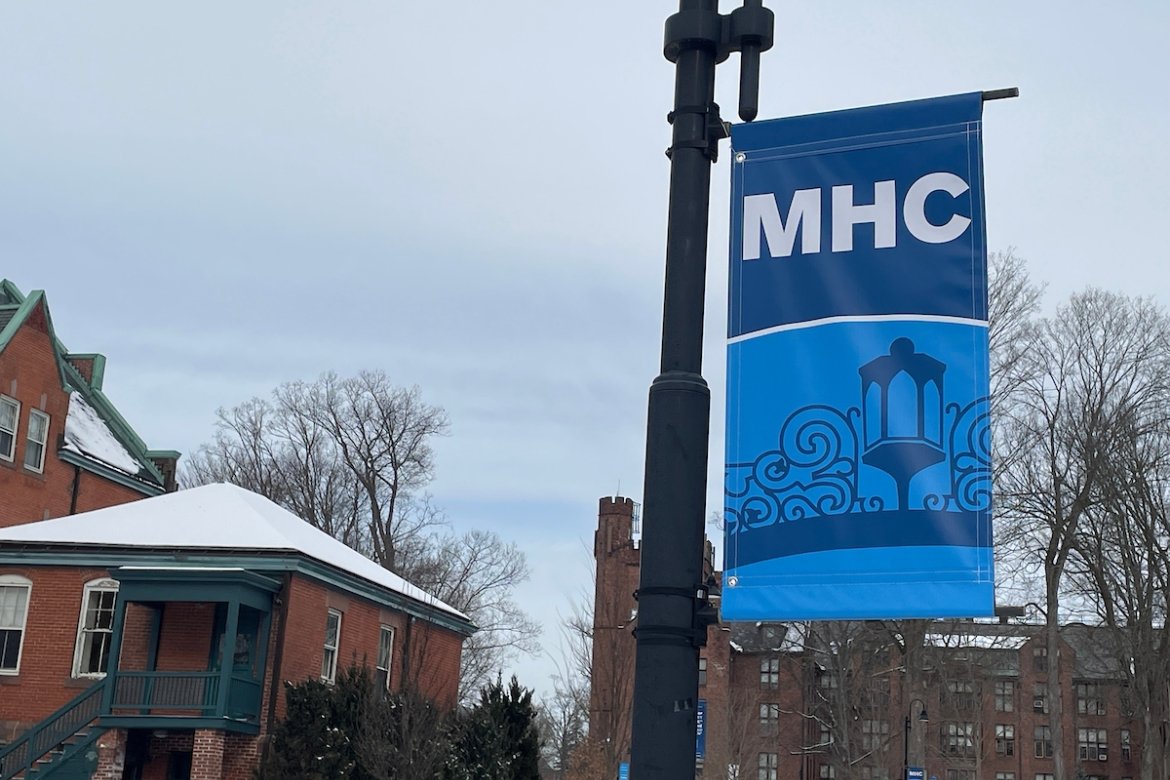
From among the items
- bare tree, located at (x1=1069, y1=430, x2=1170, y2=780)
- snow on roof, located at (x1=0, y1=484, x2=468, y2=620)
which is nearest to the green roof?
snow on roof, located at (x1=0, y1=484, x2=468, y2=620)

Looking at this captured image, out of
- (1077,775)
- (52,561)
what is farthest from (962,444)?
(1077,775)

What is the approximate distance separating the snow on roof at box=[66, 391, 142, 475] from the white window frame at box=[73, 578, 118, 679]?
9915mm

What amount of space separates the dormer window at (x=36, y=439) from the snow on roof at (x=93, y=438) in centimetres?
88

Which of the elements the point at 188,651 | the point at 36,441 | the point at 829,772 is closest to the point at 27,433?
the point at 36,441

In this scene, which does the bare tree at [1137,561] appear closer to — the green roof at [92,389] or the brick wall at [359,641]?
the brick wall at [359,641]

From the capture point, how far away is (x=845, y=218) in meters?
5.38

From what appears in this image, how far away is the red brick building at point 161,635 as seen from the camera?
27.0 meters

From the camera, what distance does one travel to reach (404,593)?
110 feet

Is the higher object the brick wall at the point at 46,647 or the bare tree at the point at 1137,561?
the bare tree at the point at 1137,561

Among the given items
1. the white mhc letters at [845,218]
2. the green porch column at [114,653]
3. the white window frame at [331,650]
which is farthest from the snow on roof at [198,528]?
the white mhc letters at [845,218]

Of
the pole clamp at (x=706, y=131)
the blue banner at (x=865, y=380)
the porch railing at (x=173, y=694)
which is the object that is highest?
the pole clamp at (x=706, y=131)

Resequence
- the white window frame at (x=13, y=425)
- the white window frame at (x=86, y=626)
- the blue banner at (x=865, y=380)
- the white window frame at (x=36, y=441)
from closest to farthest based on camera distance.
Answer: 1. the blue banner at (x=865, y=380)
2. the white window frame at (x=86, y=626)
3. the white window frame at (x=13, y=425)
4. the white window frame at (x=36, y=441)

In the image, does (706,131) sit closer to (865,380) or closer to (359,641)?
(865,380)

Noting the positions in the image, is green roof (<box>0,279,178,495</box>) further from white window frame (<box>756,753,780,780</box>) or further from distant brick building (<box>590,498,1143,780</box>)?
white window frame (<box>756,753,780,780</box>)
